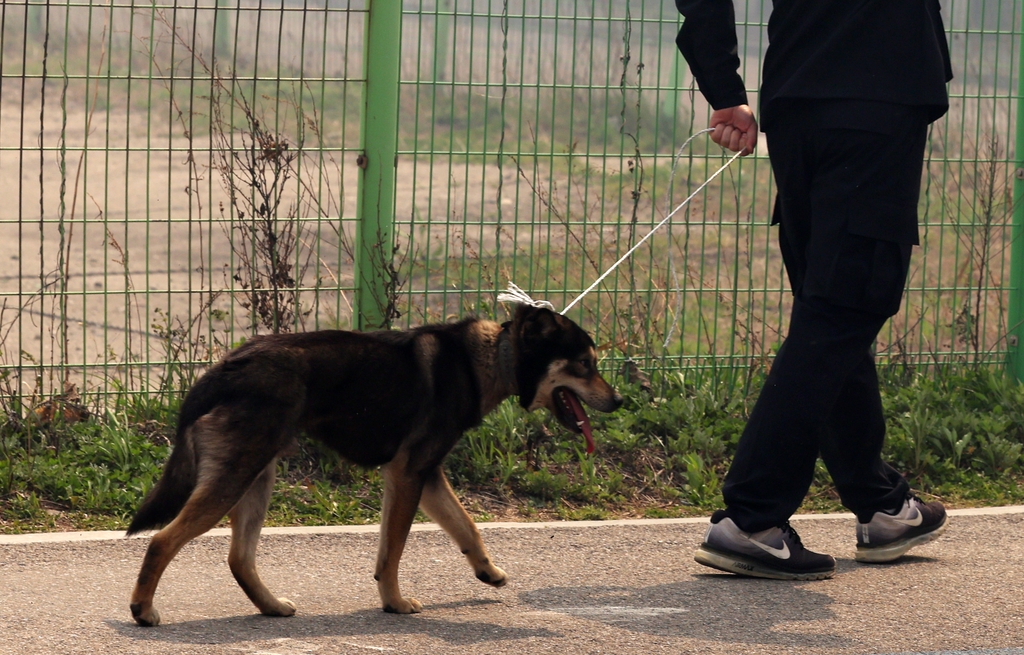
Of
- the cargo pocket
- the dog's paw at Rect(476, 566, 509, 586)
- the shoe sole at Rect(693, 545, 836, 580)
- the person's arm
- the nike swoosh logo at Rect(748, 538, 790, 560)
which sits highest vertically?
the person's arm

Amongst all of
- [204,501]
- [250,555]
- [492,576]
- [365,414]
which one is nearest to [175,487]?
[204,501]

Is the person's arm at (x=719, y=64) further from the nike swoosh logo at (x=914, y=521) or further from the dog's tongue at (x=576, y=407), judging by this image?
the nike swoosh logo at (x=914, y=521)

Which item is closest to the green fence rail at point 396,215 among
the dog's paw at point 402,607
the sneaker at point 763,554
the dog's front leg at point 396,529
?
the sneaker at point 763,554

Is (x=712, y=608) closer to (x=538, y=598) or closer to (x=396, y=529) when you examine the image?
(x=538, y=598)

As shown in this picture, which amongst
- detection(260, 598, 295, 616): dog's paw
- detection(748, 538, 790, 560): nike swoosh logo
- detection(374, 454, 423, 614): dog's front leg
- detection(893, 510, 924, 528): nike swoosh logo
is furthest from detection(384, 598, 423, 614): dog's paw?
detection(893, 510, 924, 528): nike swoosh logo

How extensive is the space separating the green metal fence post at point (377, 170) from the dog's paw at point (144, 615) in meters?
2.59

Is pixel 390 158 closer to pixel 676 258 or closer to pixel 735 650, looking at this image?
pixel 735 650

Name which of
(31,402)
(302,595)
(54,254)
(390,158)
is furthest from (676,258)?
(302,595)

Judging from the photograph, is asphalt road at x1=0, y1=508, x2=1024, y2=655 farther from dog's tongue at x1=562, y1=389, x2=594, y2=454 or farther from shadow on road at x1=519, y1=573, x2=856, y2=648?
dog's tongue at x1=562, y1=389, x2=594, y2=454

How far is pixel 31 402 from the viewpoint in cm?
578

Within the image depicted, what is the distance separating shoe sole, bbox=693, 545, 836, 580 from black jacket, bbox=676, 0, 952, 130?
1.44 m

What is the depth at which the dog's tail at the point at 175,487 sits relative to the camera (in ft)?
12.4

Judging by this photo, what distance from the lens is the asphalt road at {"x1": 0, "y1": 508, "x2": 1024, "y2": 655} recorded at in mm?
3713

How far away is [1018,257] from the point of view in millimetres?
7109
